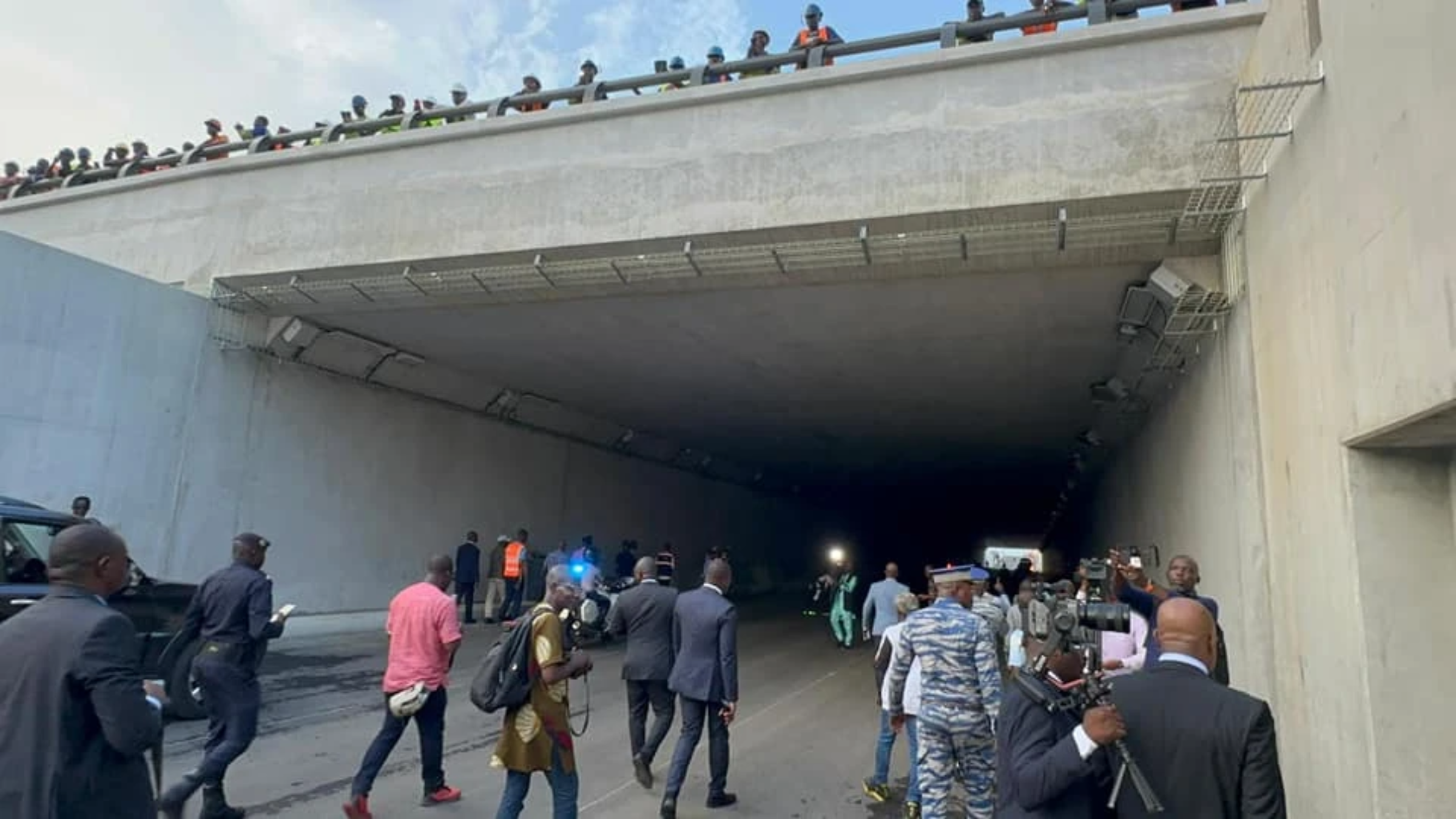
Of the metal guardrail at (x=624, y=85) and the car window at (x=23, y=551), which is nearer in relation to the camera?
the car window at (x=23, y=551)

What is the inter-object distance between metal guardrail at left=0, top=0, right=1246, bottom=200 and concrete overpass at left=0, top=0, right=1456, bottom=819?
452 mm

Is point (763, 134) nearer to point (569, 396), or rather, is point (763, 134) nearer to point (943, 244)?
point (943, 244)

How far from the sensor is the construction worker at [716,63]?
10.6 meters

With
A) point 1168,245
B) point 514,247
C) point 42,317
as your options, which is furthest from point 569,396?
point 1168,245

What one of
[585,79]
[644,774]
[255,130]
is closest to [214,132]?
[255,130]

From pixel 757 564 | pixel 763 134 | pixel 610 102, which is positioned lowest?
pixel 757 564

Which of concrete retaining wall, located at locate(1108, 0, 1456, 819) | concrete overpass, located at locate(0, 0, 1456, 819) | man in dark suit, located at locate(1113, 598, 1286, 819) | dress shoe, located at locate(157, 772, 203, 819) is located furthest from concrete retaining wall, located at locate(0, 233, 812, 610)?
concrete retaining wall, located at locate(1108, 0, 1456, 819)

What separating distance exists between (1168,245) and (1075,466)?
634 inches

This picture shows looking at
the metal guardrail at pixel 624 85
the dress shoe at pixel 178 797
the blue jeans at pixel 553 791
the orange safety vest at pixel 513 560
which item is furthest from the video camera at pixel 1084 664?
the orange safety vest at pixel 513 560

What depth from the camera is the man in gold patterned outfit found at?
4.77 meters

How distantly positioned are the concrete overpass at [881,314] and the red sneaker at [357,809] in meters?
5.96

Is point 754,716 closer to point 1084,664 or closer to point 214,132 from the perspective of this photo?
point 1084,664

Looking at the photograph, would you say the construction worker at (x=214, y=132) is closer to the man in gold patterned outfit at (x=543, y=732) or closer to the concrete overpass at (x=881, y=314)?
the concrete overpass at (x=881, y=314)

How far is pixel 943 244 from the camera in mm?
9297
